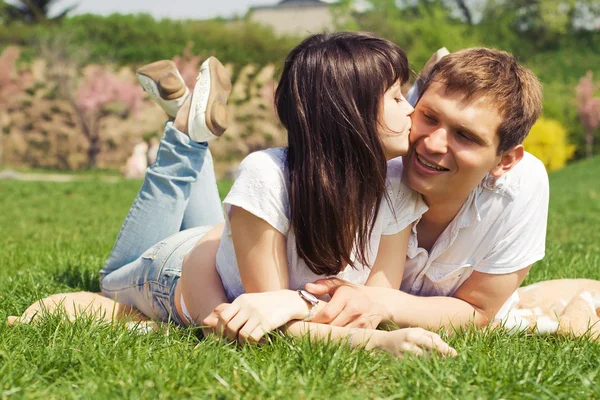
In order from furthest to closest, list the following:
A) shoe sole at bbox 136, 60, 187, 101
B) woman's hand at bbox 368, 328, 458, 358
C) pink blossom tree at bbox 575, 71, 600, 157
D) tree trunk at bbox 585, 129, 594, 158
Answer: pink blossom tree at bbox 575, 71, 600, 157, tree trunk at bbox 585, 129, 594, 158, shoe sole at bbox 136, 60, 187, 101, woman's hand at bbox 368, 328, 458, 358

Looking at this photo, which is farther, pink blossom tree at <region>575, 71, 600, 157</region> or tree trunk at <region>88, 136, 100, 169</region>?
pink blossom tree at <region>575, 71, 600, 157</region>

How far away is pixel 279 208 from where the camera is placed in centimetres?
248

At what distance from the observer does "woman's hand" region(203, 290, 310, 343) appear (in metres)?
2.34

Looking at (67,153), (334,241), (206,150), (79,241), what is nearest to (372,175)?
(334,241)

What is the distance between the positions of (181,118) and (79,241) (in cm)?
241

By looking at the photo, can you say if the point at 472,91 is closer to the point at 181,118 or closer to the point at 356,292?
the point at 356,292

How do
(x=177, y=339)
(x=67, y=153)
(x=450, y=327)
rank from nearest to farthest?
(x=177, y=339)
(x=450, y=327)
(x=67, y=153)

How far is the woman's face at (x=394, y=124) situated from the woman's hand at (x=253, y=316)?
0.71 metres

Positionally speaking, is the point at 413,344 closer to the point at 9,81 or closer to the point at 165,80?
the point at 165,80

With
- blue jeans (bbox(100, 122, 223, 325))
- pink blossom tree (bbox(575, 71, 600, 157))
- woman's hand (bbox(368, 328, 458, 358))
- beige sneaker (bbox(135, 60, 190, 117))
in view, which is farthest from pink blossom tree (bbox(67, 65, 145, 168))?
woman's hand (bbox(368, 328, 458, 358))

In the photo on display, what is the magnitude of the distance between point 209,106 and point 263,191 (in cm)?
101

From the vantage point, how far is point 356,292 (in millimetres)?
2559

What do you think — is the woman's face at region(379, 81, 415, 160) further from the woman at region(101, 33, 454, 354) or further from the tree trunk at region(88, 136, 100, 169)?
the tree trunk at region(88, 136, 100, 169)

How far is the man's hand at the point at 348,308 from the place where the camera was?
2484 mm
